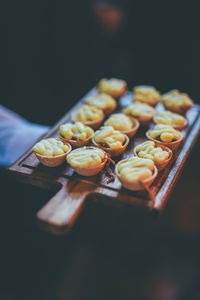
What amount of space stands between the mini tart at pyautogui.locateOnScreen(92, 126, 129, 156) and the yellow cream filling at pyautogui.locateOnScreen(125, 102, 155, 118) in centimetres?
→ 37

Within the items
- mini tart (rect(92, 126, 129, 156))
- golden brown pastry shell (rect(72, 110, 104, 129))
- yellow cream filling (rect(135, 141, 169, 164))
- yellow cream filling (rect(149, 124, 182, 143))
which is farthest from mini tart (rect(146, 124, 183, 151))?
golden brown pastry shell (rect(72, 110, 104, 129))

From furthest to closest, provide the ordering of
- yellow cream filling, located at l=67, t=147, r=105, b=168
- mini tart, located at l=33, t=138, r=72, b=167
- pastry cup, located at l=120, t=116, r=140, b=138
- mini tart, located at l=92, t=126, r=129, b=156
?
pastry cup, located at l=120, t=116, r=140, b=138
mini tart, located at l=92, t=126, r=129, b=156
mini tart, located at l=33, t=138, r=72, b=167
yellow cream filling, located at l=67, t=147, r=105, b=168

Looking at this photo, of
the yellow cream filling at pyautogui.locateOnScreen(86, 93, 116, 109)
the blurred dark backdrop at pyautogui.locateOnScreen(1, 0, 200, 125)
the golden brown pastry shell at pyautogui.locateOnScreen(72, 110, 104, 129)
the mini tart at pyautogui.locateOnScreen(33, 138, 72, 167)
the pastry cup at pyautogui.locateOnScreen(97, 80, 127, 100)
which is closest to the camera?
the mini tart at pyautogui.locateOnScreen(33, 138, 72, 167)

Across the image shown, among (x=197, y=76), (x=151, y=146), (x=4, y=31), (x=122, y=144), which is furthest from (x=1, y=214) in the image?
(x=197, y=76)

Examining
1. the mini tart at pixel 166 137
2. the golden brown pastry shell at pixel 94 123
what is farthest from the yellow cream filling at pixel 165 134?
the golden brown pastry shell at pixel 94 123

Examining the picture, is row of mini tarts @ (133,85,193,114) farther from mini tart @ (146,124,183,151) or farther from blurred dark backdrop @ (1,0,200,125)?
blurred dark backdrop @ (1,0,200,125)

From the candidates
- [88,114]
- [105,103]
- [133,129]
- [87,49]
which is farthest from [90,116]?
[87,49]

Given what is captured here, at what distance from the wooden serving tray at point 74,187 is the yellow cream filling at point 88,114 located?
0.44 m

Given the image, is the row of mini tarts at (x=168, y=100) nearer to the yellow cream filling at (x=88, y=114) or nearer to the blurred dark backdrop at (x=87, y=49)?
the yellow cream filling at (x=88, y=114)

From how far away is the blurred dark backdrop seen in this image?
4602 mm

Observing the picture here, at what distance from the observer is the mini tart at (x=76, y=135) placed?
83.8 inches

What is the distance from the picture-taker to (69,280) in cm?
280

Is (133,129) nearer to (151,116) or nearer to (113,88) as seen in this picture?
(151,116)

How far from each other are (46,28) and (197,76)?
106 inches
